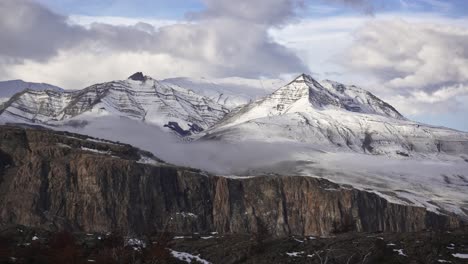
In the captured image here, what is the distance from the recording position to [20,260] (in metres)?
152

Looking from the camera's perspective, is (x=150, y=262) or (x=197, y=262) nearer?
(x=150, y=262)

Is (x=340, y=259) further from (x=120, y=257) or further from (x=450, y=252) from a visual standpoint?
(x=120, y=257)

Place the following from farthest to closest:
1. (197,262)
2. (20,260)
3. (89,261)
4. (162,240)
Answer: (197,262) → (162,240) → (89,261) → (20,260)

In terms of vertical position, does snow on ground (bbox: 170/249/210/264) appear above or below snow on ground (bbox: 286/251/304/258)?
below

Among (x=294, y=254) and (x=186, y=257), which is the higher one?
(x=294, y=254)

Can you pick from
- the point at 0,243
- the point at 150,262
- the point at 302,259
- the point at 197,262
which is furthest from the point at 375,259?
the point at 0,243

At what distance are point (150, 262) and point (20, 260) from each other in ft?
76.9

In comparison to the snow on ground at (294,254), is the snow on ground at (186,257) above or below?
below

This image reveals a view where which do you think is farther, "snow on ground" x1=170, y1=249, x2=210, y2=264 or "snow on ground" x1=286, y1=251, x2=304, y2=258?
"snow on ground" x1=286, y1=251, x2=304, y2=258

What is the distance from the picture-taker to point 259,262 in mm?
194125

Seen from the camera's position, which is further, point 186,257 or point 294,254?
point 294,254

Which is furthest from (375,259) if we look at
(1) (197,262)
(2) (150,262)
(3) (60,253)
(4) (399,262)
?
(3) (60,253)

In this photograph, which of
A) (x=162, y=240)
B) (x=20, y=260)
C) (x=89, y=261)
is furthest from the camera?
(x=162, y=240)

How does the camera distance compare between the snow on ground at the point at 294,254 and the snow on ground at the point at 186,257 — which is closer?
the snow on ground at the point at 186,257
